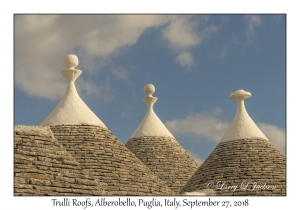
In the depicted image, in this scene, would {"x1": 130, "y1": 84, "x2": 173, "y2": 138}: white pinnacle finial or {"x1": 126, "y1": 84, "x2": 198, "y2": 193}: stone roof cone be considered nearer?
{"x1": 126, "y1": 84, "x2": 198, "y2": 193}: stone roof cone

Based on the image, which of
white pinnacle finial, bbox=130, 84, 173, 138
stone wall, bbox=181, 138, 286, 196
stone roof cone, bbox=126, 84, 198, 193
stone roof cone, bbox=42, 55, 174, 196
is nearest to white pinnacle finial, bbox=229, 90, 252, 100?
stone wall, bbox=181, 138, 286, 196

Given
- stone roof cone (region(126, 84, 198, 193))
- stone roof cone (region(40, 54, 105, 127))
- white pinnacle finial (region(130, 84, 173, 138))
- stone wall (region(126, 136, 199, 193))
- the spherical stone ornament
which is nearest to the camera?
stone roof cone (region(40, 54, 105, 127))

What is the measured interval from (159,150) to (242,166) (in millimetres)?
5516

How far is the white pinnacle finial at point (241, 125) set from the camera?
2011 centimetres

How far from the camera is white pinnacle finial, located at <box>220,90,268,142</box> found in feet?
66.0

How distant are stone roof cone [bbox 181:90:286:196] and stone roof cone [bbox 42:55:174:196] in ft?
4.12

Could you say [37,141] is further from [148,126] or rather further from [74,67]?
[148,126]

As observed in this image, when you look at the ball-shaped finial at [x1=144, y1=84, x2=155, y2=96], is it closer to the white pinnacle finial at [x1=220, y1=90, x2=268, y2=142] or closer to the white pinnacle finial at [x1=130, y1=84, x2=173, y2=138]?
the white pinnacle finial at [x1=130, y1=84, x2=173, y2=138]

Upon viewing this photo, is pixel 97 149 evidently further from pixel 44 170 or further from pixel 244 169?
pixel 44 170

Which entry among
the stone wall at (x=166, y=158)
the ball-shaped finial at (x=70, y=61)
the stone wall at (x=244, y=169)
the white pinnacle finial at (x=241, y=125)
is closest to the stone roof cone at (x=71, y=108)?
the ball-shaped finial at (x=70, y=61)

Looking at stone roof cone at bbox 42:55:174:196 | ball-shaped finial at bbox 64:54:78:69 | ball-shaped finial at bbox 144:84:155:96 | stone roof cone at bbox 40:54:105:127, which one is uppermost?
ball-shaped finial at bbox 144:84:155:96

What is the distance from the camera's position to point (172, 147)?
24.1 meters

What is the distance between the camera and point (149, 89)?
83.5ft
